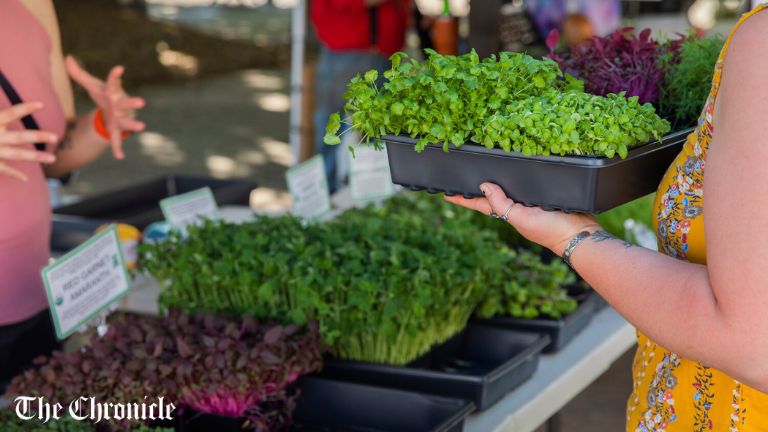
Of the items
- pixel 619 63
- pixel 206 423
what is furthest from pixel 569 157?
pixel 206 423

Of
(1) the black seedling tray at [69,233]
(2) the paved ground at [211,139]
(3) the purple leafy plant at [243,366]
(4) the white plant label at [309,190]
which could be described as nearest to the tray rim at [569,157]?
(3) the purple leafy plant at [243,366]

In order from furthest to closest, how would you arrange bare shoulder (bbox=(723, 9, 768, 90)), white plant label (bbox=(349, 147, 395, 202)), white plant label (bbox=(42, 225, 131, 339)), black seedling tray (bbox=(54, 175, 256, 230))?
black seedling tray (bbox=(54, 175, 256, 230))
white plant label (bbox=(349, 147, 395, 202))
white plant label (bbox=(42, 225, 131, 339))
bare shoulder (bbox=(723, 9, 768, 90))

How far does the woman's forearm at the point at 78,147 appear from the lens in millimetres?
2088

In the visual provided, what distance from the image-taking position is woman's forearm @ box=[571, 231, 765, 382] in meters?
0.96

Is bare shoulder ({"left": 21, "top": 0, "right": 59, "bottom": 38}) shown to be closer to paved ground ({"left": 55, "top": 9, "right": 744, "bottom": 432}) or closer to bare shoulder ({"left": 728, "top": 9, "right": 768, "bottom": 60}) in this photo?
bare shoulder ({"left": 728, "top": 9, "right": 768, "bottom": 60})

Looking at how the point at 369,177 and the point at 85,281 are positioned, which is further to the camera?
the point at 369,177

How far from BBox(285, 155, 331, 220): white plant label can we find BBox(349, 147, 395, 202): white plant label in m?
0.18

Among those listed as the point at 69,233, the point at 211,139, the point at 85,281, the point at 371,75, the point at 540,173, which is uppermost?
the point at 371,75

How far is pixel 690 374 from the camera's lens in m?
1.19

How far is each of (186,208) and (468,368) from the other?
1006mm

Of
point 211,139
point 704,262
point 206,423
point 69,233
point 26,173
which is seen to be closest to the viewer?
point 704,262

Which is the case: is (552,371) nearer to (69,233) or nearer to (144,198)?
(69,233)

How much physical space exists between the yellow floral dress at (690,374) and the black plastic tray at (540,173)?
0.08m

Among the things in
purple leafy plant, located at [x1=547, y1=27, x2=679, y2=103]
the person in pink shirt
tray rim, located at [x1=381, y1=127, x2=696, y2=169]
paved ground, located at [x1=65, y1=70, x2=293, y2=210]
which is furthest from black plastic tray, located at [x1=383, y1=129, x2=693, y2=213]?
paved ground, located at [x1=65, y1=70, x2=293, y2=210]
